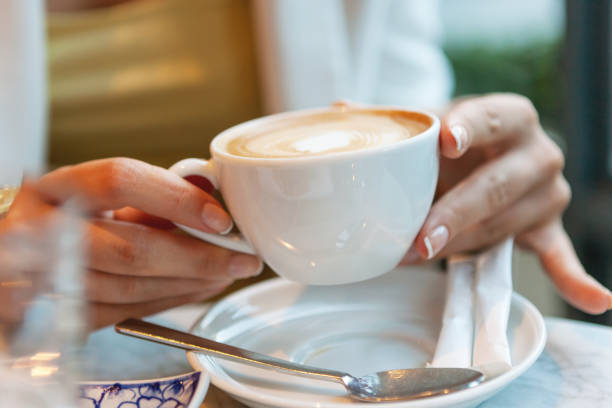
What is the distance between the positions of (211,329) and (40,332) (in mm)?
147

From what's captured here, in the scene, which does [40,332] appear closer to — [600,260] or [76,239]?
[76,239]

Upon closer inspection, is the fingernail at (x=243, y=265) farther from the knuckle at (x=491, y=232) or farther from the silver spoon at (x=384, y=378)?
the knuckle at (x=491, y=232)

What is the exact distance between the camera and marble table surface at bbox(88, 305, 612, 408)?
15.2 inches

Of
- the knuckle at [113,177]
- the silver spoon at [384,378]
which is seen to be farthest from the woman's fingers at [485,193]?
the knuckle at [113,177]

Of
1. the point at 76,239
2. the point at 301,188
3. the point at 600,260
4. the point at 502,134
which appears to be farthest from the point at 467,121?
the point at 600,260

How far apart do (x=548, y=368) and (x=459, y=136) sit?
0.56 ft

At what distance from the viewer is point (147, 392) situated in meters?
0.37

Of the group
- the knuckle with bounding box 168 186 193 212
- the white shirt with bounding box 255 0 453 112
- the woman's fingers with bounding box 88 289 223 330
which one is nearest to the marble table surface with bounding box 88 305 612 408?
the woman's fingers with bounding box 88 289 223 330

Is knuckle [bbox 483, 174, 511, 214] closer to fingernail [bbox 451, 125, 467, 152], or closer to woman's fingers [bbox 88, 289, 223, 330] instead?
fingernail [bbox 451, 125, 467, 152]

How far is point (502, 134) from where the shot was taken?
0.54m

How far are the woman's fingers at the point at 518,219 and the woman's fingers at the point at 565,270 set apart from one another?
Answer: 12 mm

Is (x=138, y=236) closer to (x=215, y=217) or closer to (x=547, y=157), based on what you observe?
(x=215, y=217)

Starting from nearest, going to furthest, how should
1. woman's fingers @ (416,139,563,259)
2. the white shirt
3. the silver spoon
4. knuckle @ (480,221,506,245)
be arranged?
the silver spoon
woman's fingers @ (416,139,563,259)
knuckle @ (480,221,506,245)
the white shirt

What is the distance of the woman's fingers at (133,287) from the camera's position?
1.63ft
